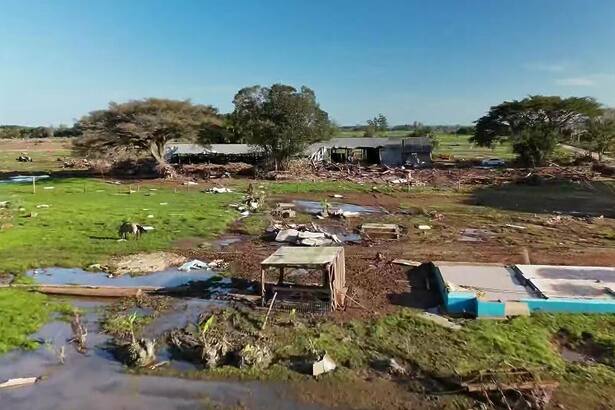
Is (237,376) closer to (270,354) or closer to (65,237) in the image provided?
(270,354)

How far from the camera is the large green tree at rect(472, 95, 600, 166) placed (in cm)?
4712

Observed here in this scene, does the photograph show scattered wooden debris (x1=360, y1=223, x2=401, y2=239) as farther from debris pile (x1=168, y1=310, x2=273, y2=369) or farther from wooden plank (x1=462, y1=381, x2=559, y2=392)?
wooden plank (x1=462, y1=381, x2=559, y2=392)

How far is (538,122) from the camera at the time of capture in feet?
167

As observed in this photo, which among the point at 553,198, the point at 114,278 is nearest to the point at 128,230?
the point at 114,278

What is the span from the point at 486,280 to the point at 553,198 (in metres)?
20.9

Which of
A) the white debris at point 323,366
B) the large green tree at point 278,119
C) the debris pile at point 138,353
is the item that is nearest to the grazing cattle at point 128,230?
the debris pile at point 138,353

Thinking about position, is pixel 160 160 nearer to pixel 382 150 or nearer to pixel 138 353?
pixel 382 150

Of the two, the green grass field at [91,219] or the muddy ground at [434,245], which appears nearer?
the muddy ground at [434,245]

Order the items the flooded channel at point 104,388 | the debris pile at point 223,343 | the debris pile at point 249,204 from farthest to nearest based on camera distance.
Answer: the debris pile at point 249,204, the debris pile at point 223,343, the flooded channel at point 104,388

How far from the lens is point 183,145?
53.2m

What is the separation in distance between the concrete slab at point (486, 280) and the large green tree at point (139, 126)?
31.0 meters

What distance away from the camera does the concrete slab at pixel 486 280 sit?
515 inches

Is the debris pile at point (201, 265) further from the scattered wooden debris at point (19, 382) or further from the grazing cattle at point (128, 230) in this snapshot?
the scattered wooden debris at point (19, 382)

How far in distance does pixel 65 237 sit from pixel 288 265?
12.2m
